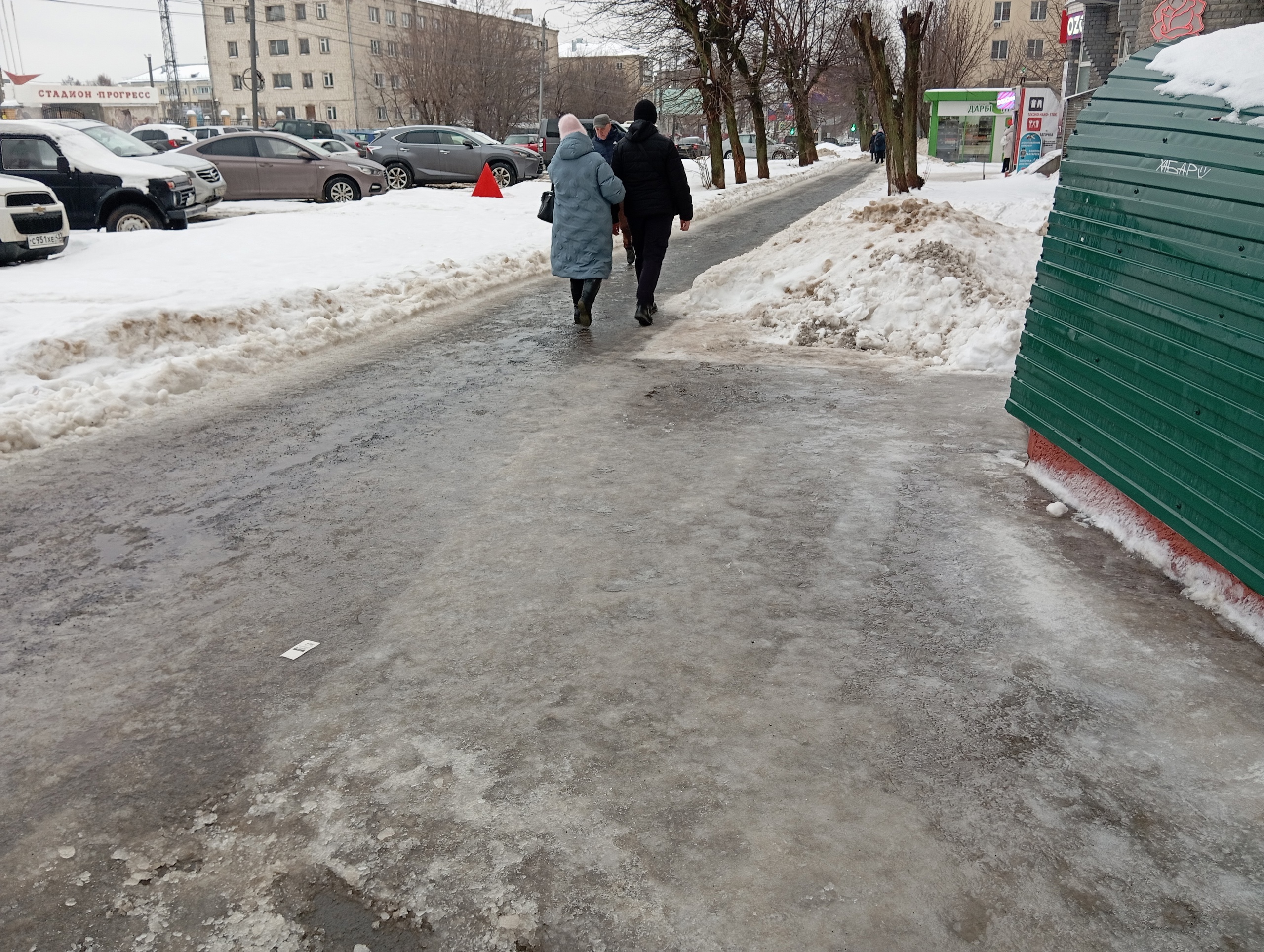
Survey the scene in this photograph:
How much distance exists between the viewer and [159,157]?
17484 millimetres

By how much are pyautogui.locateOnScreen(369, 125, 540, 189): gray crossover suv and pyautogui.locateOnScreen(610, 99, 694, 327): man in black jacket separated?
18667mm

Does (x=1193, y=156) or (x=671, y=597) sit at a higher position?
(x=1193, y=156)

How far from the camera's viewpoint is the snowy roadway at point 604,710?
232cm

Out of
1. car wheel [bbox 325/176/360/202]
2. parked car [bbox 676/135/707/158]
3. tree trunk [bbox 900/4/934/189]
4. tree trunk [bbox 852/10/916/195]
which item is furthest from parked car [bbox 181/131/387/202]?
parked car [bbox 676/135/707/158]

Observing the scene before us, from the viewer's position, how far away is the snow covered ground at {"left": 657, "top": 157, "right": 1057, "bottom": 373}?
8.18 m

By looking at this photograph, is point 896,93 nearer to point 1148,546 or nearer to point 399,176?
Answer: point 399,176

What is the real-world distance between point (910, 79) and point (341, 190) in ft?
38.9

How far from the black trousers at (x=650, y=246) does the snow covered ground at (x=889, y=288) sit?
0.53 metres

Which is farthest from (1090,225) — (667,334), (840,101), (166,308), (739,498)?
(840,101)

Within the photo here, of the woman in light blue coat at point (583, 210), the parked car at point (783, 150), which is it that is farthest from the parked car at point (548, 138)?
the parked car at point (783, 150)

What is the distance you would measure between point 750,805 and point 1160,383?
245 centimetres

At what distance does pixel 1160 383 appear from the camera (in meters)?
3.98

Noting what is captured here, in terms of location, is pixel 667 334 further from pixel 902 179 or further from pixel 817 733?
pixel 902 179

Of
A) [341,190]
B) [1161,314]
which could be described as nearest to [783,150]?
[341,190]
